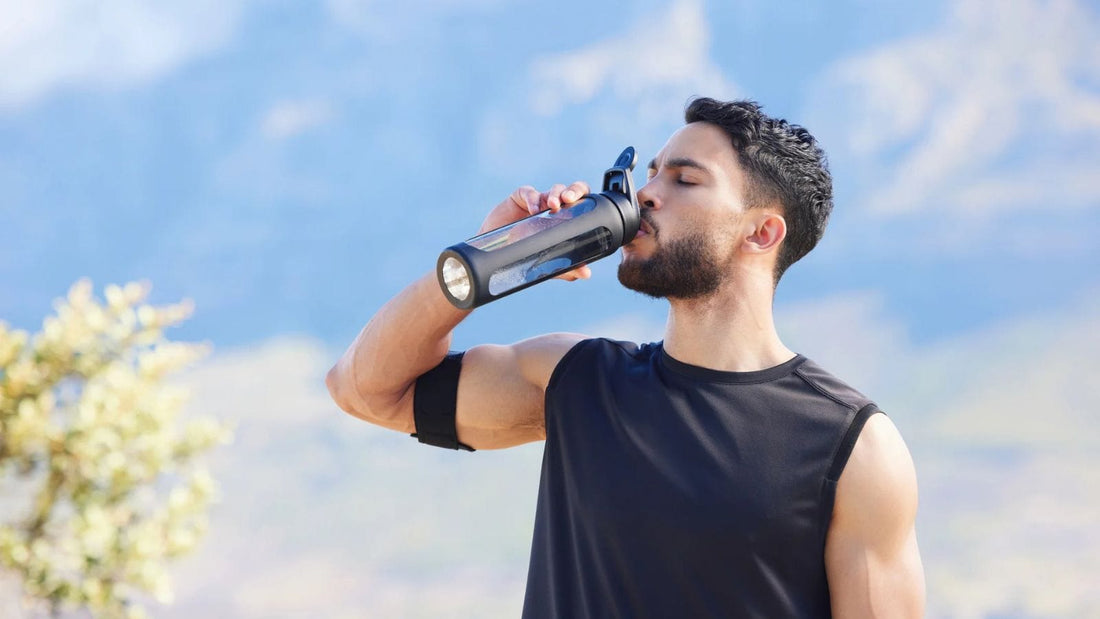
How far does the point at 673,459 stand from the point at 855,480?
293 mm

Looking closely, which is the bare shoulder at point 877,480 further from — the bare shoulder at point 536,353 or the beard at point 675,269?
the bare shoulder at point 536,353

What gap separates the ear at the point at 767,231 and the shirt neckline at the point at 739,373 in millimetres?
214

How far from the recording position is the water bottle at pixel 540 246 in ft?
5.52

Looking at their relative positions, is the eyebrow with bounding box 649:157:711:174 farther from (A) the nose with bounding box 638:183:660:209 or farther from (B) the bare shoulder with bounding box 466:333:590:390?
(B) the bare shoulder with bounding box 466:333:590:390

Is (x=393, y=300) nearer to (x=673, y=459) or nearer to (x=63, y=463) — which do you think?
(x=673, y=459)

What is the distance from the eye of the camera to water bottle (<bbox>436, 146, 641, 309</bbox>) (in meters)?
1.68

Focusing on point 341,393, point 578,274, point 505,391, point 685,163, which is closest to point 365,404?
point 341,393

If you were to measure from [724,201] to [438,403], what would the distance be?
0.65 m

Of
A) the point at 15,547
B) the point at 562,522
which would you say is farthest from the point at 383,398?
the point at 15,547

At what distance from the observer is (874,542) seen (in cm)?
174

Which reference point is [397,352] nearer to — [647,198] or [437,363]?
[437,363]

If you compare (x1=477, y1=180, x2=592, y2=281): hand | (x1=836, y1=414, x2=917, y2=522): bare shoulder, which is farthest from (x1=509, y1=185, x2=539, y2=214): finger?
(x1=836, y1=414, x2=917, y2=522): bare shoulder

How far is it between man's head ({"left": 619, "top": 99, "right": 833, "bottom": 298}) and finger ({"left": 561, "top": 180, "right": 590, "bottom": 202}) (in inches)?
4.9

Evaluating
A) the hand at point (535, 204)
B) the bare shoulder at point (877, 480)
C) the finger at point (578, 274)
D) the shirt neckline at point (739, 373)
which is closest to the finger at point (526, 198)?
the hand at point (535, 204)
